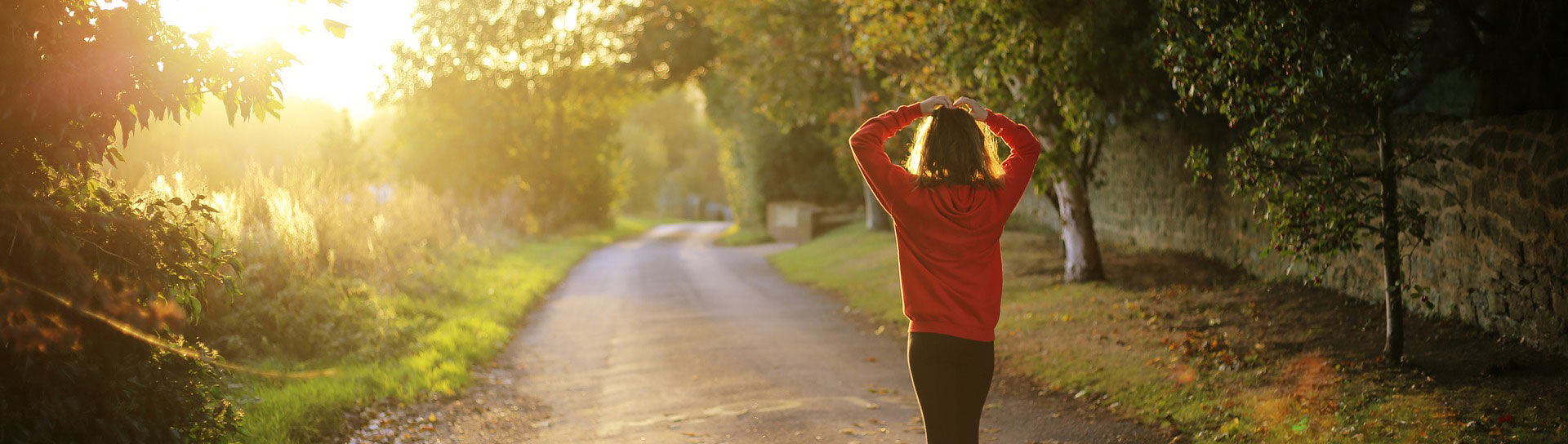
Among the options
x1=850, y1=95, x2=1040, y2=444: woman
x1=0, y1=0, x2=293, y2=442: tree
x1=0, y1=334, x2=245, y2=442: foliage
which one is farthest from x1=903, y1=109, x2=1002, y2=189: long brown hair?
x1=0, y1=334, x2=245, y2=442: foliage

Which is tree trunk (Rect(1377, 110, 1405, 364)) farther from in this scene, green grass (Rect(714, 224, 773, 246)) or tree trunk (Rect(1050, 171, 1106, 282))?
green grass (Rect(714, 224, 773, 246))

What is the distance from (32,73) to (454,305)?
34.9 ft

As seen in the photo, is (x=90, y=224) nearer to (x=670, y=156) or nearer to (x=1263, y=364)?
(x=1263, y=364)

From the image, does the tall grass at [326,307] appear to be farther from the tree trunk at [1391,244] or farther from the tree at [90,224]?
the tree trunk at [1391,244]

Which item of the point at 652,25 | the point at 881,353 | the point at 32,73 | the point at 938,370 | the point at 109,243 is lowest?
the point at 881,353

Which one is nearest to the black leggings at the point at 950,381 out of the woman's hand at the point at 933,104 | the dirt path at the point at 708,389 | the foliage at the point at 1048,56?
the woman's hand at the point at 933,104

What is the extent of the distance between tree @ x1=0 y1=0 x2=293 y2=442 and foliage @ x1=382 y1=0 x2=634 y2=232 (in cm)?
2980

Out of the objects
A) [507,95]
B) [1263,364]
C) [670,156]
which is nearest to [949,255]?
[1263,364]

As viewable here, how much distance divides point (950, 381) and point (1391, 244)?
15.7 feet

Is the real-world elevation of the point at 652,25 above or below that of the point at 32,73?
above

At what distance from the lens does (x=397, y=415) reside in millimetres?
8305

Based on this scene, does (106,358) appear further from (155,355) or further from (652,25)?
(652,25)

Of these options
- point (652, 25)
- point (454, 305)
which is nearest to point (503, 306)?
point (454, 305)

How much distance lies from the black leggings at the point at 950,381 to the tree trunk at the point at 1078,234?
406 inches
